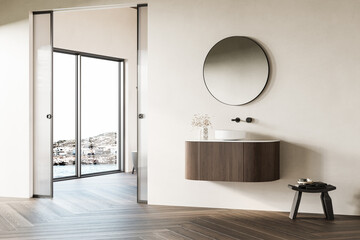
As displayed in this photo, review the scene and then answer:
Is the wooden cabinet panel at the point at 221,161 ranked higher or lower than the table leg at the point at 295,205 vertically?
higher

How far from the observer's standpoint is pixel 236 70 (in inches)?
196

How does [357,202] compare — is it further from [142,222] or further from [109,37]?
[109,37]

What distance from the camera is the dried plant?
16.6 feet

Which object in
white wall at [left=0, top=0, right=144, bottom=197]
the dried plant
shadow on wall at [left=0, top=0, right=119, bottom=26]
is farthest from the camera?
white wall at [left=0, top=0, right=144, bottom=197]

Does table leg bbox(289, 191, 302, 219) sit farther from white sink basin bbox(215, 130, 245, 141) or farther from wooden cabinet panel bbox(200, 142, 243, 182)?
white sink basin bbox(215, 130, 245, 141)

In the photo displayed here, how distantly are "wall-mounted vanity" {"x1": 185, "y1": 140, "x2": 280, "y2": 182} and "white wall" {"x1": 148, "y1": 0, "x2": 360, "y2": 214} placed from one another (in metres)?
0.31

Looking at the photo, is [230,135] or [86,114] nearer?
[230,135]

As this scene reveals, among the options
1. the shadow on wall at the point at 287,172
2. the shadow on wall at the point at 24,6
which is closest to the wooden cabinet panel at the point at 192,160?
the shadow on wall at the point at 287,172

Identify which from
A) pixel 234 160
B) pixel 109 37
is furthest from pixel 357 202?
pixel 109 37

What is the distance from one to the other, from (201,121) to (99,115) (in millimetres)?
3586

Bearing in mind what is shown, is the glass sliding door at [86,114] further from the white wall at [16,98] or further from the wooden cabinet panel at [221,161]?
the wooden cabinet panel at [221,161]

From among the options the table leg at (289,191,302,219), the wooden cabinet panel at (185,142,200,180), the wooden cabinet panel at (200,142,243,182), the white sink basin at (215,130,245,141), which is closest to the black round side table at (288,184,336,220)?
the table leg at (289,191,302,219)

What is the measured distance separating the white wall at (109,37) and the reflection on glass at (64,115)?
1.12ft

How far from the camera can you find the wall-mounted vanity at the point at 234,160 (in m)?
4.59
